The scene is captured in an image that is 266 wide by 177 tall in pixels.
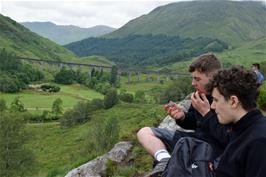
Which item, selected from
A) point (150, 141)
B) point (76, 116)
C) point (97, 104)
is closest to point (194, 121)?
point (150, 141)

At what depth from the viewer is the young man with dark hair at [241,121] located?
13.8 ft

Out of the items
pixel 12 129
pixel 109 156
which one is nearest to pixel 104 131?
pixel 12 129

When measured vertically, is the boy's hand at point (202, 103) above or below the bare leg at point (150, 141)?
above

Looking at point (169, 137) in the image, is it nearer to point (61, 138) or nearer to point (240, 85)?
point (240, 85)

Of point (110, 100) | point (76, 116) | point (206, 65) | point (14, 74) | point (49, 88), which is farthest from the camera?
point (14, 74)

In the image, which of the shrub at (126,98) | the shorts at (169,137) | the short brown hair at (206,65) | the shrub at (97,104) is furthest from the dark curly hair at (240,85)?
the shrub at (126,98)

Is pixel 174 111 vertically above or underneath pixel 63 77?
above

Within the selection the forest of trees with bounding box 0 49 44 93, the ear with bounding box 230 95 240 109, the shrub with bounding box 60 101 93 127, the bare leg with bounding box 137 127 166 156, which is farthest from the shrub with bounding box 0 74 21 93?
the ear with bounding box 230 95 240 109

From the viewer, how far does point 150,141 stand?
6.72 metres

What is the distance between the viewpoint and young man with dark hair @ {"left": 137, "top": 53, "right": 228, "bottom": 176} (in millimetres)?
5855

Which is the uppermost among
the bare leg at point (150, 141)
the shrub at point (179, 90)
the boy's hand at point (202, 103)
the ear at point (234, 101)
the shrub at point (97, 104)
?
the ear at point (234, 101)

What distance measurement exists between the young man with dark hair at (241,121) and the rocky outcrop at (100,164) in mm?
7372

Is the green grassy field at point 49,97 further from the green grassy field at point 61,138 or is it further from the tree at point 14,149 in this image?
the tree at point 14,149

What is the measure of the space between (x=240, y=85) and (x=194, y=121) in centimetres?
228
